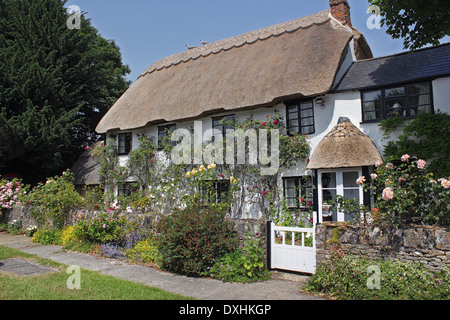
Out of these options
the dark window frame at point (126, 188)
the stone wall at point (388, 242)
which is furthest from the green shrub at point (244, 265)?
the dark window frame at point (126, 188)

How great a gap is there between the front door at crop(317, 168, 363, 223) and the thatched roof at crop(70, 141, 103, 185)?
11.5 m

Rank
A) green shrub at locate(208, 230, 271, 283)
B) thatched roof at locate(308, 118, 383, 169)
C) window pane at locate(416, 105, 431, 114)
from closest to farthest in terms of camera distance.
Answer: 1. green shrub at locate(208, 230, 271, 283)
2. thatched roof at locate(308, 118, 383, 169)
3. window pane at locate(416, 105, 431, 114)

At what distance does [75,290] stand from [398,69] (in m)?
10.1

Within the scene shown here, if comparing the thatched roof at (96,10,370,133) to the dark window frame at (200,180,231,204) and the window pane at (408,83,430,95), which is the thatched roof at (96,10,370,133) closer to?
the window pane at (408,83,430,95)

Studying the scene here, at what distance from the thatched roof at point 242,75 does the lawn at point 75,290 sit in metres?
6.93

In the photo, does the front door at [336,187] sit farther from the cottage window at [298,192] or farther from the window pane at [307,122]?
the window pane at [307,122]

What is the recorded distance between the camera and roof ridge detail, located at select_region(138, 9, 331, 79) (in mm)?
12898

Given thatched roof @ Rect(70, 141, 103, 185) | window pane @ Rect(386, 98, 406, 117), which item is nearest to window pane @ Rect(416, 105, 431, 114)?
window pane @ Rect(386, 98, 406, 117)

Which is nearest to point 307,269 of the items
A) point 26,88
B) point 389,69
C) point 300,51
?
point 389,69

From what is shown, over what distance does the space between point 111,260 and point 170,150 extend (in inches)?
224

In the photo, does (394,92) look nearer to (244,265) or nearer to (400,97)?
(400,97)

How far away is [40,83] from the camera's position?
16.4 metres
